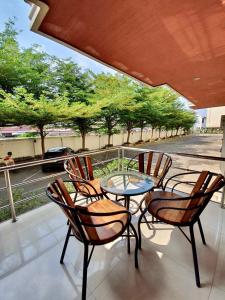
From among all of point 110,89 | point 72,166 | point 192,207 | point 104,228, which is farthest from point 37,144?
point 192,207

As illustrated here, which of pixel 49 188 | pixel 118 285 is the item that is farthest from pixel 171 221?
pixel 49 188

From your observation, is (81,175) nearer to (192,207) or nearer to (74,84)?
(192,207)

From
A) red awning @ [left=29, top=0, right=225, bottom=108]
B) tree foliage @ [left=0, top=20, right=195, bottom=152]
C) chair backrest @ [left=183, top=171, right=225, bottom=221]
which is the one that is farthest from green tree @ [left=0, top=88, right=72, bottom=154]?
chair backrest @ [left=183, top=171, right=225, bottom=221]

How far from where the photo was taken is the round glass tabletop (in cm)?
166

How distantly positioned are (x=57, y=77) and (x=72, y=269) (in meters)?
6.64

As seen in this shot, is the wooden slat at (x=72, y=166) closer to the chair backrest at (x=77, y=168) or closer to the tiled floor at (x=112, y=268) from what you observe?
the chair backrest at (x=77, y=168)

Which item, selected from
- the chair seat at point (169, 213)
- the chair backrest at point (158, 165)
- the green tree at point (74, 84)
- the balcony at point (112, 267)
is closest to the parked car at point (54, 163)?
the green tree at point (74, 84)

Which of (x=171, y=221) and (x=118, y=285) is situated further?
(x=171, y=221)

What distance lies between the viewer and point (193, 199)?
1.31 meters

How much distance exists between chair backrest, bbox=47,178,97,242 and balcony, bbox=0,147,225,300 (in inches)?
18.3

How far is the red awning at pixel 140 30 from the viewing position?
1.08 m

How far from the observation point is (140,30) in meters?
1.32

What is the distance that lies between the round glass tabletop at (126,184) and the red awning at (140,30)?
142 cm

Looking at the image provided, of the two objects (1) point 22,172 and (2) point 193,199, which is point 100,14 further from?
(1) point 22,172
